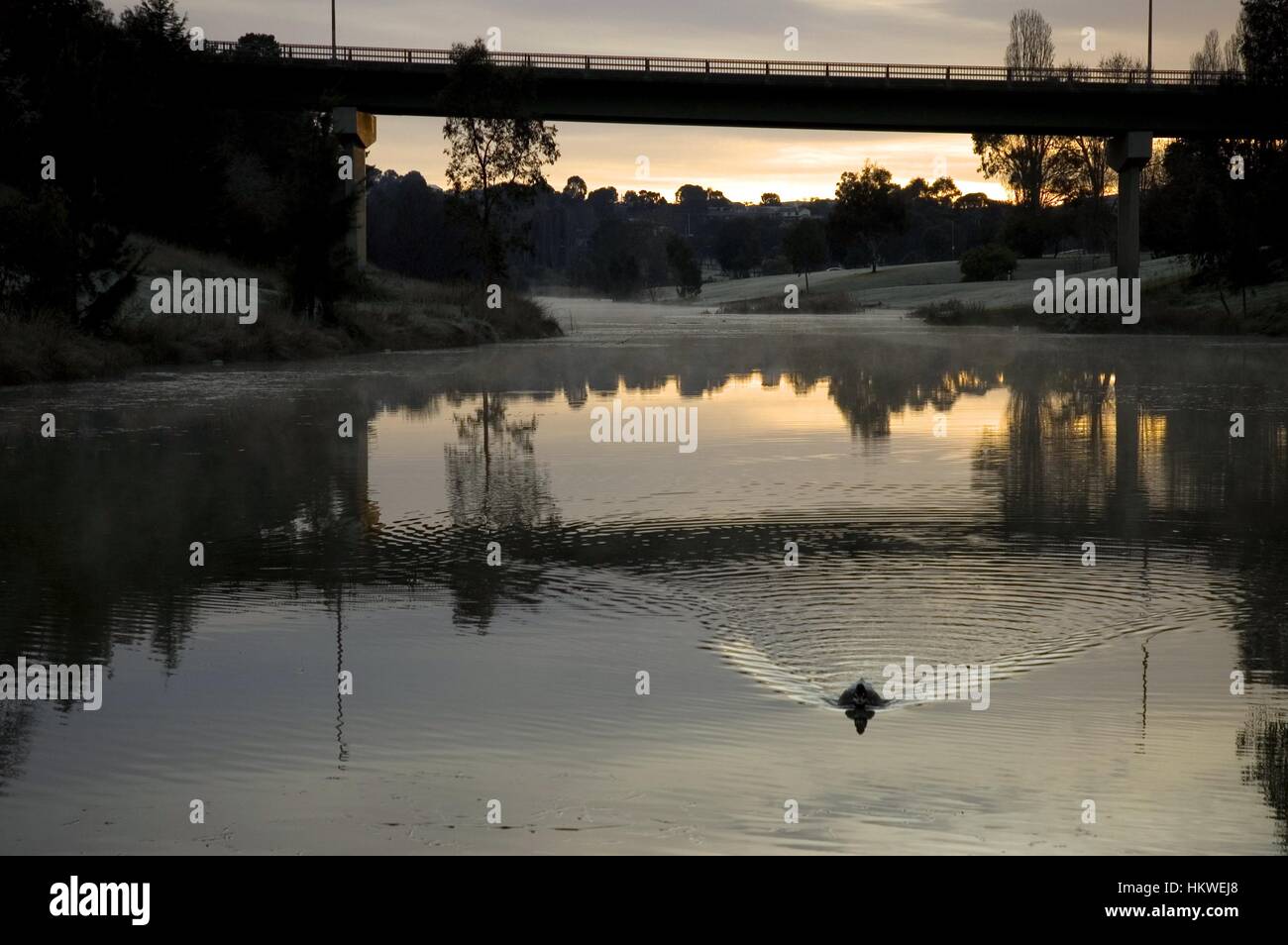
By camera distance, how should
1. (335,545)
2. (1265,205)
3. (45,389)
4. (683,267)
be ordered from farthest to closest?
(683,267) → (1265,205) → (45,389) → (335,545)

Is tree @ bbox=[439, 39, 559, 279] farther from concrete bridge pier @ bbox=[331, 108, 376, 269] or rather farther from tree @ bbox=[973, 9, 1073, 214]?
tree @ bbox=[973, 9, 1073, 214]

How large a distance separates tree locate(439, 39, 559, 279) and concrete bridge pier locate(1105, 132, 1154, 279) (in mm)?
26525

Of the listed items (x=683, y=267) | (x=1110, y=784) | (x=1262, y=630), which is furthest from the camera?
(x=683, y=267)

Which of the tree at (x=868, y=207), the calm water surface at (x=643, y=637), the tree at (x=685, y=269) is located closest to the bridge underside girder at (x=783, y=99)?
the calm water surface at (x=643, y=637)

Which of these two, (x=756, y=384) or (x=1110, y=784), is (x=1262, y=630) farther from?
(x=756, y=384)

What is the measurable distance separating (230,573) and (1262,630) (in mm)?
7454

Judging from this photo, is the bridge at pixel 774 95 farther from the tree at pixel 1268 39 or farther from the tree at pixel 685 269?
the tree at pixel 685 269

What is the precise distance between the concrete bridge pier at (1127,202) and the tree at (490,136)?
2652 centimetres

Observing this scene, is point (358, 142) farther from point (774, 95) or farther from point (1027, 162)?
point (1027, 162)

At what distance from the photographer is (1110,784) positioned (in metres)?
7.38

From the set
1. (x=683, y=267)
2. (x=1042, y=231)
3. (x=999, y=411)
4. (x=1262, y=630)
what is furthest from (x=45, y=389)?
(x=683, y=267)

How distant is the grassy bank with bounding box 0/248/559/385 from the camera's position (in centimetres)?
3641

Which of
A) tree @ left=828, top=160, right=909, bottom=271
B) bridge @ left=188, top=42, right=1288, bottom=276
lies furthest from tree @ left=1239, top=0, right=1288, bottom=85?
tree @ left=828, top=160, right=909, bottom=271

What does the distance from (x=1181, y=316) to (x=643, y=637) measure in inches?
2586
